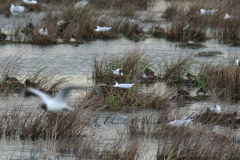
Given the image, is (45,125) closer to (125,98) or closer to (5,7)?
(125,98)

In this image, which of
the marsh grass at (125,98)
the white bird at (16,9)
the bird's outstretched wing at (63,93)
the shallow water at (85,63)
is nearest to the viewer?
the bird's outstretched wing at (63,93)

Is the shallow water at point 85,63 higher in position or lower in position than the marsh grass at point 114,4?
lower

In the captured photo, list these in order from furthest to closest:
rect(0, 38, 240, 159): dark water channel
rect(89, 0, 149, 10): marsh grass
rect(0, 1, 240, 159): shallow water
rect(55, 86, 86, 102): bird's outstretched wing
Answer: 1. rect(89, 0, 149, 10): marsh grass
2. rect(0, 38, 240, 159): dark water channel
3. rect(0, 1, 240, 159): shallow water
4. rect(55, 86, 86, 102): bird's outstretched wing

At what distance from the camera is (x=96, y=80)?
12883 millimetres

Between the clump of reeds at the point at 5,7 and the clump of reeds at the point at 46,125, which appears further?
the clump of reeds at the point at 5,7

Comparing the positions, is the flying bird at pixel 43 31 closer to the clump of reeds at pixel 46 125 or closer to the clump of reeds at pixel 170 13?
the clump of reeds at pixel 170 13

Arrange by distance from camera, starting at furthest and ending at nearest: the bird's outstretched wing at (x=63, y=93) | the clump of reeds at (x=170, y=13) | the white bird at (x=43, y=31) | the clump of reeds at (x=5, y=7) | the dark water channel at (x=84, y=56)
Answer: the clump of reeds at (x=170, y=13) < the clump of reeds at (x=5, y=7) < the white bird at (x=43, y=31) < the dark water channel at (x=84, y=56) < the bird's outstretched wing at (x=63, y=93)

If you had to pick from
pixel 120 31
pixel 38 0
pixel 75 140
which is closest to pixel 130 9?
pixel 120 31

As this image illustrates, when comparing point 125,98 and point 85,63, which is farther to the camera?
point 85,63

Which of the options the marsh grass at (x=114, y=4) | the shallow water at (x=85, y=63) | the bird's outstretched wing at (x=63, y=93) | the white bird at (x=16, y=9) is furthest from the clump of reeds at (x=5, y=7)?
the bird's outstretched wing at (x=63, y=93)

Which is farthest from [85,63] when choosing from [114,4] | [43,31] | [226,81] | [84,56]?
[114,4]

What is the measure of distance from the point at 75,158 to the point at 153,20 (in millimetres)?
19420

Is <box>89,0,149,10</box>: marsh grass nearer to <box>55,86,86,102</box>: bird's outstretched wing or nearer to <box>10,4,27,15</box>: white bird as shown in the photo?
<box>10,4,27,15</box>: white bird

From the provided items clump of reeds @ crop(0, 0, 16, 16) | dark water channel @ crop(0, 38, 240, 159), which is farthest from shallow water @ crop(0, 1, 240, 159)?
clump of reeds @ crop(0, 0, 16, 16)
